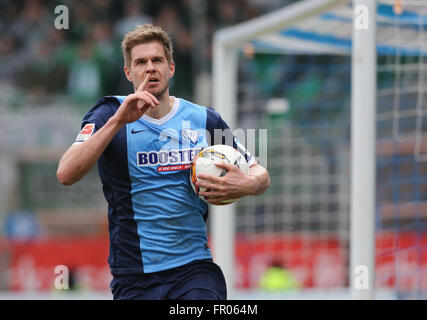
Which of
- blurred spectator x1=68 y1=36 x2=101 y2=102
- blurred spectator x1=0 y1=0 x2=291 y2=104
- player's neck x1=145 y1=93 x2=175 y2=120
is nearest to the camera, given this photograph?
player's neck x1=145 y1=93 x2=175 y2=120

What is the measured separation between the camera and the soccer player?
3.42m

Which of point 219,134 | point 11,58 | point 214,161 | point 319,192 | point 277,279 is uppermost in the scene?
point 11,58

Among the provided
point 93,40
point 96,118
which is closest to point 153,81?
point 96,118

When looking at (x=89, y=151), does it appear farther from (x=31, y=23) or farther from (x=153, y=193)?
(x=31, y=23)

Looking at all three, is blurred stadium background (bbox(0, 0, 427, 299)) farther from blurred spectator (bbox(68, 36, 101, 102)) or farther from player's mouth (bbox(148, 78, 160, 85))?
player's mouth (bbox(148, 78, 160, 85))

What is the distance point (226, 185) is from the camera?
127 inches

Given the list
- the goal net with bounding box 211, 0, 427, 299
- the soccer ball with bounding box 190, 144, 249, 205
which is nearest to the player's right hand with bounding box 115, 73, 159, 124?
the soccer ball with bounding box 190, 144, 249, 205

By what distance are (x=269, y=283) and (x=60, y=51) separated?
19.1 feet

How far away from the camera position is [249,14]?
1338cm

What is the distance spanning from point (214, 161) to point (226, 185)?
0.51 ft

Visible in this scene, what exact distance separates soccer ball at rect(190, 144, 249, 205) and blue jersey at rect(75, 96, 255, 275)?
99mm

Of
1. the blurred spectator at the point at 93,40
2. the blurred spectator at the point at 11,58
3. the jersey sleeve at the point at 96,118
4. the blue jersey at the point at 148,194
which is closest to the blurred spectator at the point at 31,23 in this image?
the blurred spectator at the point at 93,40
